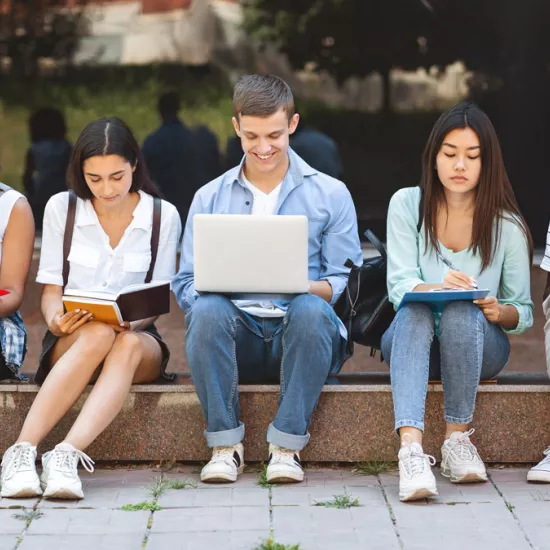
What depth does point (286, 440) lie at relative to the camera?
14.1ft

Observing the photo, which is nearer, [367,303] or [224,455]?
[224,455]

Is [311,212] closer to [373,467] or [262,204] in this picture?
[262,204]

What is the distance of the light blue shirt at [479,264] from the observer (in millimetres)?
4441

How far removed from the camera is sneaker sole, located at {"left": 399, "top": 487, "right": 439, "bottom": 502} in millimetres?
3996

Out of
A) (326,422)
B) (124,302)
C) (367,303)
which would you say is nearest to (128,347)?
(124,302)

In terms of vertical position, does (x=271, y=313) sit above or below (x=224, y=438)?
above

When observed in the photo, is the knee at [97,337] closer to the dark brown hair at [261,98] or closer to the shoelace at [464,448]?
the dark brown hair at [261,98]

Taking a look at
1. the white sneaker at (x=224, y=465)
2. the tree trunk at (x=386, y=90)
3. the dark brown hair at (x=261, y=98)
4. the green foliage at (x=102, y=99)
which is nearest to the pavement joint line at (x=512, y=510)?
the white sneaker at (x=224, y=465)

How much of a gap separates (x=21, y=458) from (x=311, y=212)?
4.71ft

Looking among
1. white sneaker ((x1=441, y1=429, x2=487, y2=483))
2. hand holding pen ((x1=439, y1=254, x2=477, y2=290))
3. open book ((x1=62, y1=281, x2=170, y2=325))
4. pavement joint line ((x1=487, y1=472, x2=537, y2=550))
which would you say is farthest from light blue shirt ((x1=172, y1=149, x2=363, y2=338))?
pavement joint line ((x1=487, y1=472, x2=537, y2=550))

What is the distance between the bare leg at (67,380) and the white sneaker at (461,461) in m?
1.31

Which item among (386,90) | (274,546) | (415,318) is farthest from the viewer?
(386,90)

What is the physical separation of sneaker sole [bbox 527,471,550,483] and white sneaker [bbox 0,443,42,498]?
1760mm

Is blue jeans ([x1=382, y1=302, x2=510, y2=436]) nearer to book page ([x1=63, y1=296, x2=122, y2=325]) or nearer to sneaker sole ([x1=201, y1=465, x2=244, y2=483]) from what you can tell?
sneaker sole ([x1=201, y1=465, x2=244, y2=483])
